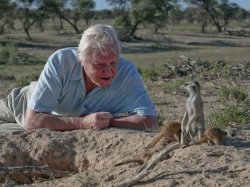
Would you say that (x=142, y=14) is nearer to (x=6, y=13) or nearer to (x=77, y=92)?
(x=6, y=13)

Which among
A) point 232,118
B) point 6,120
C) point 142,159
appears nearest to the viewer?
point 142,159

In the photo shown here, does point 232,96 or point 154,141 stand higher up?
point 154,141

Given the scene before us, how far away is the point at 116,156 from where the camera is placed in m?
4.81

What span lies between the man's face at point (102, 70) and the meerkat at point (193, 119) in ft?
2.93

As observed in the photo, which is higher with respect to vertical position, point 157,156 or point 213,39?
point 157,156

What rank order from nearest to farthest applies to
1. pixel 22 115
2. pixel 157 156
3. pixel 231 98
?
pixel 157 156 < pixel 22 115 < pixel 231 98

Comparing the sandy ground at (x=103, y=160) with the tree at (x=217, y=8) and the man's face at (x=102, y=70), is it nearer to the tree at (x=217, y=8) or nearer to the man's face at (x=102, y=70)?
the man's face at (x=102, y=70)

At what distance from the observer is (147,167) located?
12.8 ft

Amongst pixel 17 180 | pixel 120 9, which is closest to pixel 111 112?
pixel 17 180

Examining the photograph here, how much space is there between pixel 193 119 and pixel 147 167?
50cm

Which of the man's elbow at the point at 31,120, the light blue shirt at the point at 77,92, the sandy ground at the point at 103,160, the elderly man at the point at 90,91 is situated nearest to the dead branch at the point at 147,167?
the sandy ground at the point at 103,160

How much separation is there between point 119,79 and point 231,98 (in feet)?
13.9

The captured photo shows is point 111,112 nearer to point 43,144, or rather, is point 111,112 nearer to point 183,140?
point 43,144

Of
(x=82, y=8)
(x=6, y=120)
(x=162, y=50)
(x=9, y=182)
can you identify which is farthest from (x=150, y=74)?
(x=82, y=8)
